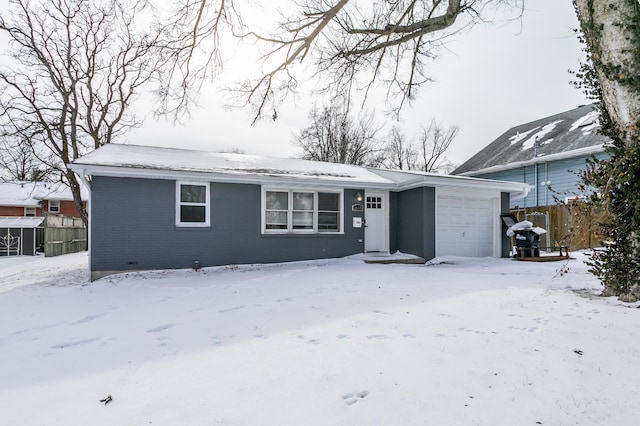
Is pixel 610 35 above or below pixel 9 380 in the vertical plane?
above

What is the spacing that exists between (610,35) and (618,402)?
170 inches

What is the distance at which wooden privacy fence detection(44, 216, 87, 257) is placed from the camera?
46.9ft

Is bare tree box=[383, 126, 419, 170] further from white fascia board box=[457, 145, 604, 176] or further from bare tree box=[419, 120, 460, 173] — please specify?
white fascia board box=[457, 145, 604, 176]

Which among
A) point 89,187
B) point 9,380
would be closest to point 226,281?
point 89,187

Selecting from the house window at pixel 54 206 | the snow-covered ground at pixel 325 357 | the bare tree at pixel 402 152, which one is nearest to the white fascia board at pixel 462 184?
the snow-covered ground at pixel 325 357

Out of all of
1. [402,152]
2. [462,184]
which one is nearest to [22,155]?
[462,184]

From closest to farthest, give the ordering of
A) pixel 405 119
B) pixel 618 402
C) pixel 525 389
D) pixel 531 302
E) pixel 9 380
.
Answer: pixel 618 402, pixel 525 389, pixel 9 380, pixel 531 302, pixel 405 119

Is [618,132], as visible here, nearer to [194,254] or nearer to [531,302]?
[531,302]

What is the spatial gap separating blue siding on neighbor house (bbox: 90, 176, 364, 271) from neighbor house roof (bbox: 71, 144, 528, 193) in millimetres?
379

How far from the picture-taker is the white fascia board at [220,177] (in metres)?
7.66

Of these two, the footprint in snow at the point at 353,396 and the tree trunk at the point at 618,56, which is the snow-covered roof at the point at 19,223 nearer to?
the footprint in snow at the point at 353,396

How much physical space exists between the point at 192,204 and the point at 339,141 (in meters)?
20.3

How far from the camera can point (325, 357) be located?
10.2 feet

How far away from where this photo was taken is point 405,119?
844 cm
